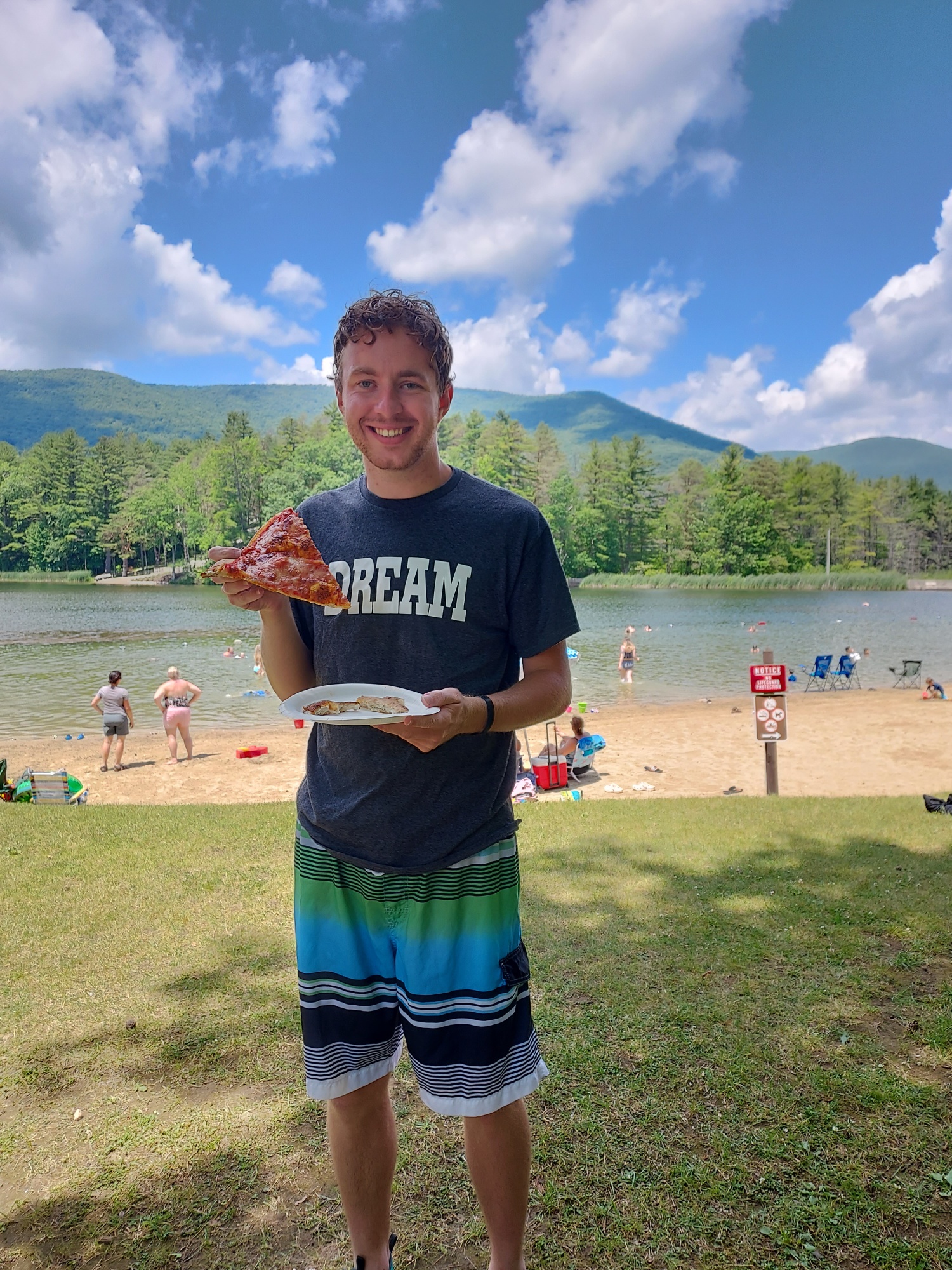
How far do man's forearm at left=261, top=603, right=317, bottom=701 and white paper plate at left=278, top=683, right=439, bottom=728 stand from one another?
208 mm

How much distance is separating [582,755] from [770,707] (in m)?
3.35

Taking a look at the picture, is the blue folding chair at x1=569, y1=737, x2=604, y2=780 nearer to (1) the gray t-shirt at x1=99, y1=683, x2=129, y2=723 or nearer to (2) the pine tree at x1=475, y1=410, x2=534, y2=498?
(1) the gray t-shirt at x1=99, y1=683, x2=129, y2=723

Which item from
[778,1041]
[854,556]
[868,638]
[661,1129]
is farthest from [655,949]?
[854,556]

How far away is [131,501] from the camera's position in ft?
299

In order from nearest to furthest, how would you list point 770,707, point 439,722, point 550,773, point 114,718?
1. point 439,722
2. point 770,707
3. point 550,773
4. point 114,718

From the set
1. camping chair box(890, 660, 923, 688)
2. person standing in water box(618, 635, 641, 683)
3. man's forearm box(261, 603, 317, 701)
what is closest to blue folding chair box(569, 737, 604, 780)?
man's forearm box(261, 603, 317, 701)

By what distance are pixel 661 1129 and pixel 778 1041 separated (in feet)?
2.78

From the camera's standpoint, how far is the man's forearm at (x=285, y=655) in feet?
6.85

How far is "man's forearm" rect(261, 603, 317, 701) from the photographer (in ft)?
6.85

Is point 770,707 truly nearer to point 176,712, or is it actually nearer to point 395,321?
point 395,321

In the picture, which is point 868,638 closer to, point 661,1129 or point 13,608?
point 661,1129

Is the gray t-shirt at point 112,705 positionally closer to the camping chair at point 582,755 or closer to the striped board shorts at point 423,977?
the camping chair at point 582,755

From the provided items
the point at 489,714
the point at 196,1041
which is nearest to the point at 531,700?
the point at 489,714

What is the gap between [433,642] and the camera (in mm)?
1911
